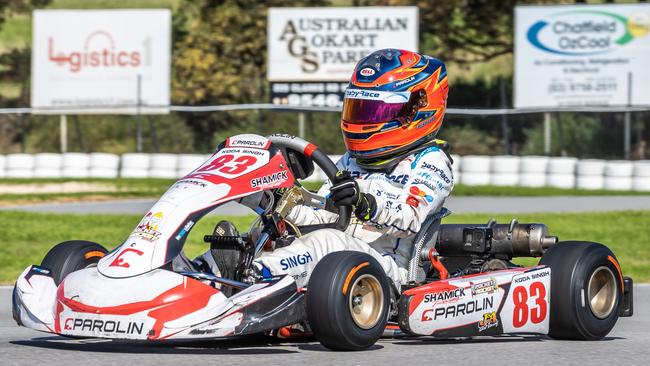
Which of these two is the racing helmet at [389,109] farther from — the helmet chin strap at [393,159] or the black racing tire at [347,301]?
the black racing tire at [347,301]

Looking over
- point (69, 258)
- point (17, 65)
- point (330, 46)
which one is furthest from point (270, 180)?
point (17, 65)

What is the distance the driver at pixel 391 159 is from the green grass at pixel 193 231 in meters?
3.94

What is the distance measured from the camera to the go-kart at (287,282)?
530 cm

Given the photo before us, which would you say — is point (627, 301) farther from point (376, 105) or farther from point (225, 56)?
point (225, 56)

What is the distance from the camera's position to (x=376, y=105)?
642 centimetres

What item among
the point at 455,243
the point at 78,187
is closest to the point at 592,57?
the point at 78,187

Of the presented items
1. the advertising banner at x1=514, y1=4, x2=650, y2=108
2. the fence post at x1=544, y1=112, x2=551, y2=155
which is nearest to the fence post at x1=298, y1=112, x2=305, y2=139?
the advertising banner at x1=514, y1=4, x2=650, y2=108

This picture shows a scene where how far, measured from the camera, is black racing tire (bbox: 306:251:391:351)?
5.36m

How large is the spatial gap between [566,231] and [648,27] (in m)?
10.6

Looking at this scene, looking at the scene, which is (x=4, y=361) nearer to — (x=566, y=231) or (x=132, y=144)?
(x=566, y=231)

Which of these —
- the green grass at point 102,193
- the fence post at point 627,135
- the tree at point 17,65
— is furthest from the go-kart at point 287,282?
the tree at point 17,65

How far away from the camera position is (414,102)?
652cm

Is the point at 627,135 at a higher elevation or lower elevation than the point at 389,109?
higher

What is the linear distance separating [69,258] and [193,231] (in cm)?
699
